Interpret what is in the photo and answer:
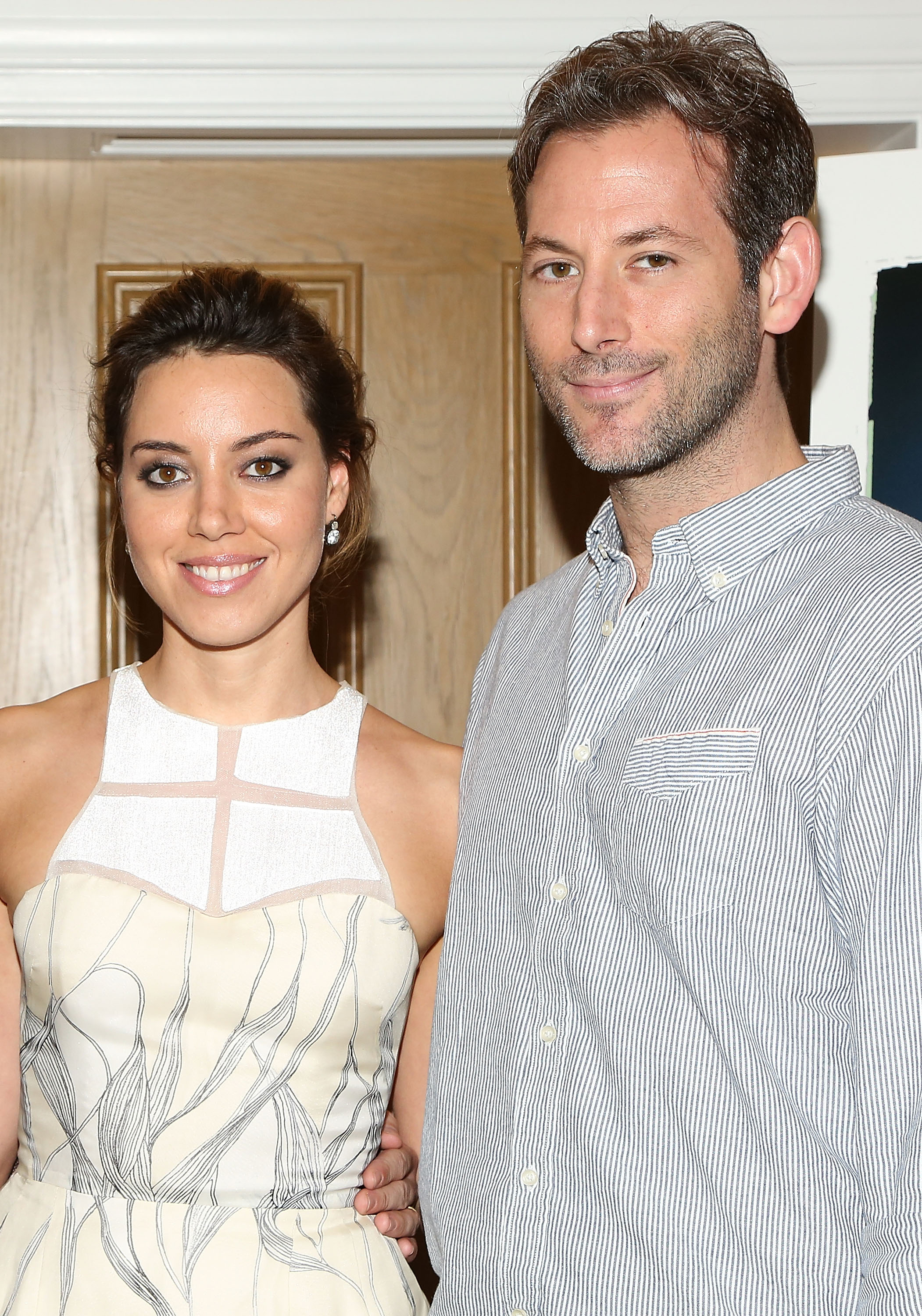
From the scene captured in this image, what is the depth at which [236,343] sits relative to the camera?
161cm

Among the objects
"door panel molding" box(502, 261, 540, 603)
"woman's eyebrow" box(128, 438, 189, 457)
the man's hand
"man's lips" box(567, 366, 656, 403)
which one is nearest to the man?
"man's lips" box(567, 366, 656, 403)

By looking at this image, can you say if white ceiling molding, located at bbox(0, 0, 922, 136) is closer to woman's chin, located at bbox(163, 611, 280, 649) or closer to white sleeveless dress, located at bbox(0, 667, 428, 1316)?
woman's chin, located at bbox(163, 611, 280, 649)

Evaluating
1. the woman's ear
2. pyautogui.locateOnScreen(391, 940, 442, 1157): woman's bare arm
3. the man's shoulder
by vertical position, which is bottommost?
pyautogui.locateOnScreen(391, 940, 442, 1157): woman's bare arm

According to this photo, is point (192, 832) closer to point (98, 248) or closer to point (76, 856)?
point (76, 856)

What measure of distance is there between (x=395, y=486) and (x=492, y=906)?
0.95 metres

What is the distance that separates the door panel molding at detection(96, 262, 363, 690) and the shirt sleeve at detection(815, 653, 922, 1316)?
3.99ft

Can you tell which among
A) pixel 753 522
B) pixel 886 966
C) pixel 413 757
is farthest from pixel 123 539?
pixel 886 966

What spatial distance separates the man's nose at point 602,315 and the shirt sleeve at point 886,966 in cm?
45

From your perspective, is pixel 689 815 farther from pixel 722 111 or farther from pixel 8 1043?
pixel 8 1043

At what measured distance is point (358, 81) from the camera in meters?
1.91

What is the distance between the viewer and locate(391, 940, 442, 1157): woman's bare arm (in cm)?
168

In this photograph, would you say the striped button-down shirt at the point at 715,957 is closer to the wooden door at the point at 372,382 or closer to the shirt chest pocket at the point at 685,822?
the shirt chest pocket at the point at 685,822

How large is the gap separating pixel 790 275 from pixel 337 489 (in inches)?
25.4

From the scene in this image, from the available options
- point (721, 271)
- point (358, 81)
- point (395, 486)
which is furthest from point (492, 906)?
point (358, 81)
